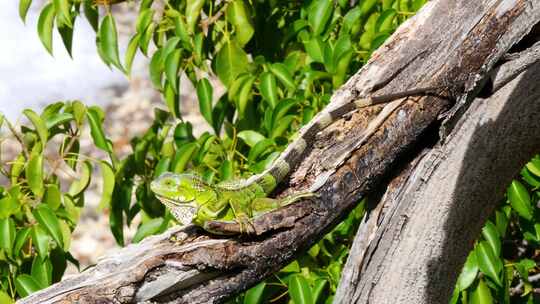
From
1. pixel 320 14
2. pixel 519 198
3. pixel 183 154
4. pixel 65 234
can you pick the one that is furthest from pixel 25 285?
pixel 519 198

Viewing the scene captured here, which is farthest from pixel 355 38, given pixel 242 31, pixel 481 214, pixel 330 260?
pixel 481 214

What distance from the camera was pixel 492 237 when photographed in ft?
10.7

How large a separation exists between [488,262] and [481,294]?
0.17 metres

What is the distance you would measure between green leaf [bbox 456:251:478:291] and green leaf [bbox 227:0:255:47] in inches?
41.8

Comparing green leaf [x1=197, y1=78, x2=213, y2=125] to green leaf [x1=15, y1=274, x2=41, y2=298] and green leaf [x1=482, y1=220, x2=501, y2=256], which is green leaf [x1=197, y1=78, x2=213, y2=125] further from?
green leaf [x1=482, y1=220, x2=501, y2=256]

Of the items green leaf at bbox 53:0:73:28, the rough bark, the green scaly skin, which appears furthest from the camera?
green leaf at bbox 53:0:73:28

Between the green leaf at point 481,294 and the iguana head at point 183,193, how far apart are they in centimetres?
111

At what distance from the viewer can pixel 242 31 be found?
3631 millimetres

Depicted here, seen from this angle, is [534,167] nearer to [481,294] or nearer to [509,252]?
[481,294]

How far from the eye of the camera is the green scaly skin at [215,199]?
246 cm

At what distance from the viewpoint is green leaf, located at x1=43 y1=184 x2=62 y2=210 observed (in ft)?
11.4

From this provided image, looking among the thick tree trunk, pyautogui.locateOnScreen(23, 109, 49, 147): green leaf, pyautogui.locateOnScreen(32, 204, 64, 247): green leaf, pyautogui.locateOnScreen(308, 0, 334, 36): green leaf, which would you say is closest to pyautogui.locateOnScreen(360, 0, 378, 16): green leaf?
pyautogui.locateOnScreen(308, 0, 334, 36): green leaf

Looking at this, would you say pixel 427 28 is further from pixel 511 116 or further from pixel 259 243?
pixel 259 243

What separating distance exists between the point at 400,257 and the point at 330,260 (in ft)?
2.91
